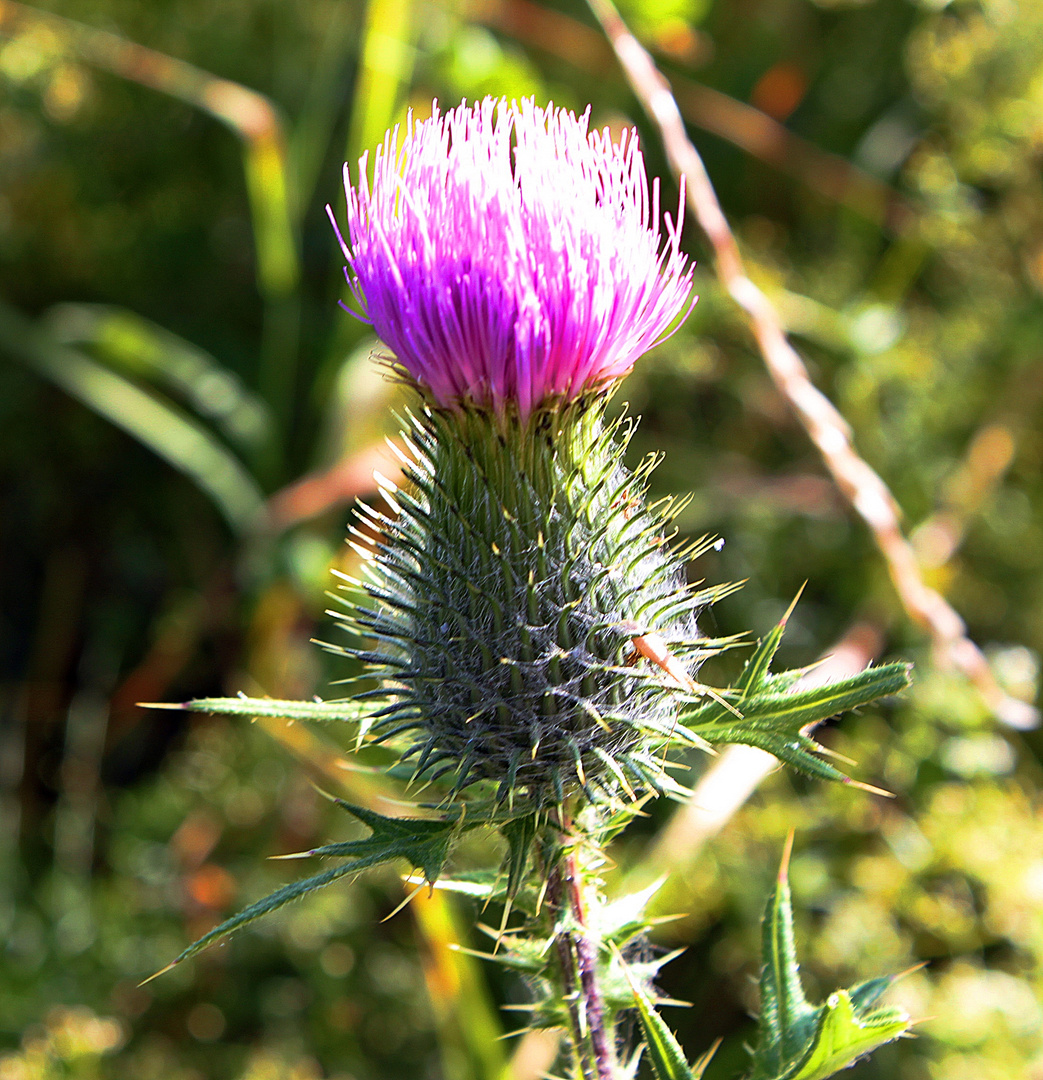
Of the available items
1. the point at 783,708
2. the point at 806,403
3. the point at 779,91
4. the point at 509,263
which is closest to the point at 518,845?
the point at 783,708

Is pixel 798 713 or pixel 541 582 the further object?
pixel 541 582

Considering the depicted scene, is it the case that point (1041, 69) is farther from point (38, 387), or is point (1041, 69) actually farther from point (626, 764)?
point (38, 387)

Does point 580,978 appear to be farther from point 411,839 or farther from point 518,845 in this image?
point 411,839

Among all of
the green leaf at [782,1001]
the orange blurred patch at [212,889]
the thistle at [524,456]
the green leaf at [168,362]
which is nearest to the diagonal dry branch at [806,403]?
the thistle at [524,456]

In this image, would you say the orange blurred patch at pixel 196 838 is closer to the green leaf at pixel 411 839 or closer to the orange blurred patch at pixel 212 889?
the orange blurred patch at pixel 212 889

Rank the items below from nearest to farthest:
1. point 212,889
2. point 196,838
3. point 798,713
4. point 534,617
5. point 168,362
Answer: point 798,713 → point 534,617 → point 212,889 → point 196,838 → point 168,362

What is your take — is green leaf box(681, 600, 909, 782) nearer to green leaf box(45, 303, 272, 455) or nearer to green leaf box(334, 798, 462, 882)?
green leaf box(334, 798, 462, 882)

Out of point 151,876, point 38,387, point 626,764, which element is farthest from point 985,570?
point 38,387
